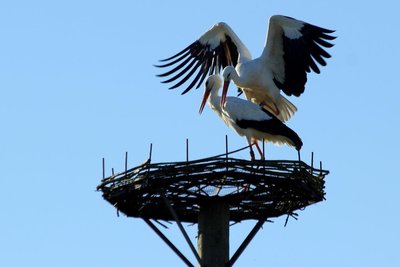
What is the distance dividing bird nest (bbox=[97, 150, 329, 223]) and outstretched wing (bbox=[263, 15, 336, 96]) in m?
2.79

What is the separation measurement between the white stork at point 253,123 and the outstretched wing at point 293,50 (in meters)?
1.02

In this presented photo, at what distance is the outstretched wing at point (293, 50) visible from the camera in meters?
14.9

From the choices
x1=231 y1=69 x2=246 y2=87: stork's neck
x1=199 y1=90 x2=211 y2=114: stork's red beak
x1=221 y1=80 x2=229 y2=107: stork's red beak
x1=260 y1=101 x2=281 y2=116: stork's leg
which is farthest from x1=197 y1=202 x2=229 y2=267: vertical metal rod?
x1=260 y1=101 x2=281 y2=116: stork's leg

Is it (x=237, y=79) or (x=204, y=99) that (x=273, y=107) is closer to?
(x=237, y=79)

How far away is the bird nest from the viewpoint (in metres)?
11.4

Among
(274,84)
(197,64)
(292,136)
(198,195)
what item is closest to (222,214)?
(198,195)

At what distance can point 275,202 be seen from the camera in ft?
39.9

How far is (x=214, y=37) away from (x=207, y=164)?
525 centimetres

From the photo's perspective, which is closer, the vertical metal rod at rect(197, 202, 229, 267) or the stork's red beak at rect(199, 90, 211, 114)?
the vertical metal rod at rect(197, 202, 229, 267)

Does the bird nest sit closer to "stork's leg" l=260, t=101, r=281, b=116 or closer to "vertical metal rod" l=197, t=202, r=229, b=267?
"vertical metal rod" l=197, t=202, r=229, b=267

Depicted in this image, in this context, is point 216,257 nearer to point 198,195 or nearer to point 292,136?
point 198,195

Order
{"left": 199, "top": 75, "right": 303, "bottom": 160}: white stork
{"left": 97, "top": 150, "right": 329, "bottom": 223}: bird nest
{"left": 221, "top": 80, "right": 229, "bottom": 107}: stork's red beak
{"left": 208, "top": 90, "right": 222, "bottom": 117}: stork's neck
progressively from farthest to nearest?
{"left": 208, "top": 90, "right": 222, "bottom": 117}: stork's neck, {"left": 221, "top": 80, "right": 229, "bottom": 107}: stork's red beak, {"left": 199, "top": 75, "right": 303, "bottom": 160}: white stork, {"left": 97, "top": 150, "right": 329, "bottom": 223}: bird nest

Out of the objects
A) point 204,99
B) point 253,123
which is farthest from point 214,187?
point 204,99

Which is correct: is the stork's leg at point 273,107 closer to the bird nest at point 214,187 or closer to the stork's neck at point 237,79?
the stork's neck at point 237,79
